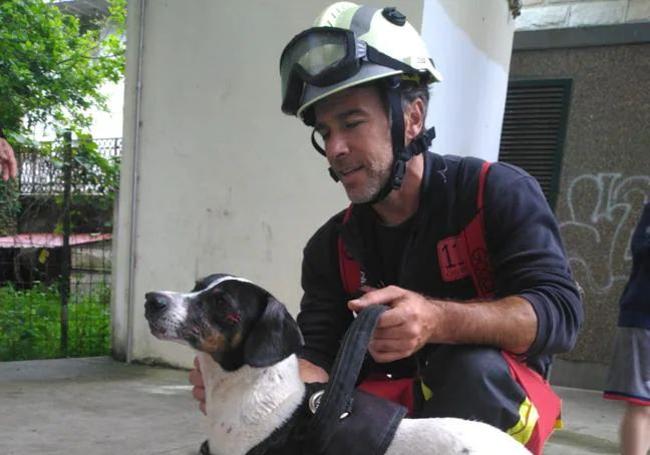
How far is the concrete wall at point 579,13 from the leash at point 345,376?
18.0ft

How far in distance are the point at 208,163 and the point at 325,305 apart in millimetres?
2970

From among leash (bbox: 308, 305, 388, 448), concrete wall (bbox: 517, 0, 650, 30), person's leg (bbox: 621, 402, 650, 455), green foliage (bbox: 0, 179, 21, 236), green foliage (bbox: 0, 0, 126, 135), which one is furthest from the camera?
green foliage (bbox: 0, 0, 126, 135)

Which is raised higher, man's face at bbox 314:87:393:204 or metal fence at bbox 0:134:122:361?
man's face at bbox 314:87:393:204

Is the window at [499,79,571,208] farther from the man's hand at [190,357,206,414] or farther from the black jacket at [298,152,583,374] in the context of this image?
the man's hand at [190,357,206,414]

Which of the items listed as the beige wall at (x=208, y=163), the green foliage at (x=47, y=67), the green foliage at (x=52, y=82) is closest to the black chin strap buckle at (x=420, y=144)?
the beige wall at (x=208, y=163)

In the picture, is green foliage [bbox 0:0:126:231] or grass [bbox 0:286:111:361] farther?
green foliage [bbox 0:0:126:231]

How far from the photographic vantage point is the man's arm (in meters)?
1.68

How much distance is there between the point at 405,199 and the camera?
7.04 ft

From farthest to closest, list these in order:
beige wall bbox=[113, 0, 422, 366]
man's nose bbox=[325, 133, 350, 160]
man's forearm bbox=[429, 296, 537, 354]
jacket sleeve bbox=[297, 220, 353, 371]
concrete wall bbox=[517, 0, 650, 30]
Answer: concrete wall bbox=[517, 0, 650, 30]
beige wall bbox=[113, 0, 422, 366]
jacket sleeve bbox=[297, 220, 353, 371]
man's nose bbox=[325, 133, 350, 160]
man's forearm bbox=[429, 296, 537, 354]

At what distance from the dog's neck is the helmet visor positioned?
814 mm

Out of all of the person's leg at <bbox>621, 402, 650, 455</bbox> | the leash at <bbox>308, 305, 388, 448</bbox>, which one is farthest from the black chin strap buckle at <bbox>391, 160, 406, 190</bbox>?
the person's leg at <bbox>621, 402, 650, 455</bbox>

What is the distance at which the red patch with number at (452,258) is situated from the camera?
2.02 meters

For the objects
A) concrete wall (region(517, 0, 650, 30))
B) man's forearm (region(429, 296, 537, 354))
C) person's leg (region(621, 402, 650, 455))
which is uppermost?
concrete wall (region(517, 0, 650, 30))

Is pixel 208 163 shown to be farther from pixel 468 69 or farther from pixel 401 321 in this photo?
pixel 401 321
